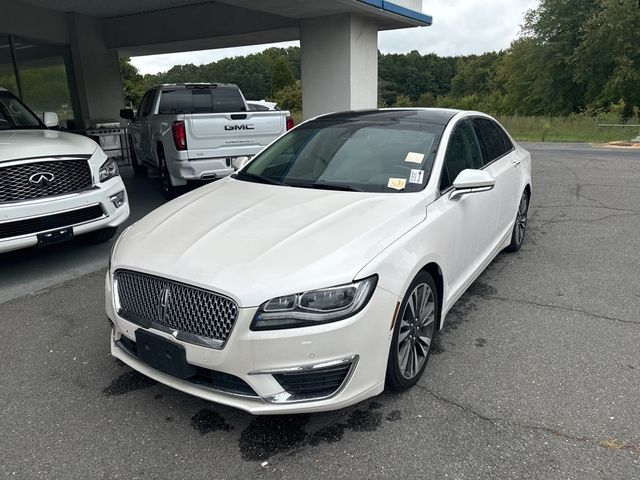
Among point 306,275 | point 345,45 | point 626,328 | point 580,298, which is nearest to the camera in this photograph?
point 306,275

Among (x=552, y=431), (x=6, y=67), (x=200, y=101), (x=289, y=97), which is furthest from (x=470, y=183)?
(x=289, y=97)

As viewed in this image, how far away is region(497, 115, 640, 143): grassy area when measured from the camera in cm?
2306

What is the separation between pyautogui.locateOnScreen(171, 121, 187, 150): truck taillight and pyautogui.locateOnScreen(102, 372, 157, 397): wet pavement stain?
16.4 feet

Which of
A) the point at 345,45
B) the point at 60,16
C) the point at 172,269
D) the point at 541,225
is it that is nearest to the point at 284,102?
the point at 60,16

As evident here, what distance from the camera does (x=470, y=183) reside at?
3342 mm

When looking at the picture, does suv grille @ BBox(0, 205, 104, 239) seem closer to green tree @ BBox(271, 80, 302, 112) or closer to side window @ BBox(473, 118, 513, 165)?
side window @ BBox(473, 118, 513, 165)

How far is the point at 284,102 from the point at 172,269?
59681mm

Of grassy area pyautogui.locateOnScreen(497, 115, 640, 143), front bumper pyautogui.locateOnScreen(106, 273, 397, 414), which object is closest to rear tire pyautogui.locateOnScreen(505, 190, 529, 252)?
front bumper pyautogui.locateOnScreen(106, 273, 397, 414)

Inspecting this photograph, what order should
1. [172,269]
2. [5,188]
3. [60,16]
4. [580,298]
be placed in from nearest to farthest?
[172,269]
[580,298]
[5,188]
[60,16]

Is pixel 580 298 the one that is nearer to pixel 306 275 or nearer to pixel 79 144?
pixel 306 275

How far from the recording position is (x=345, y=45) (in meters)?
9.91

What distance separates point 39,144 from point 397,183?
3923 millimetres

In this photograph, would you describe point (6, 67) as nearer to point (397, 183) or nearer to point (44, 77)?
point (44, 77)

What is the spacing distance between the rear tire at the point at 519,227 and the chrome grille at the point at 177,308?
389cm
